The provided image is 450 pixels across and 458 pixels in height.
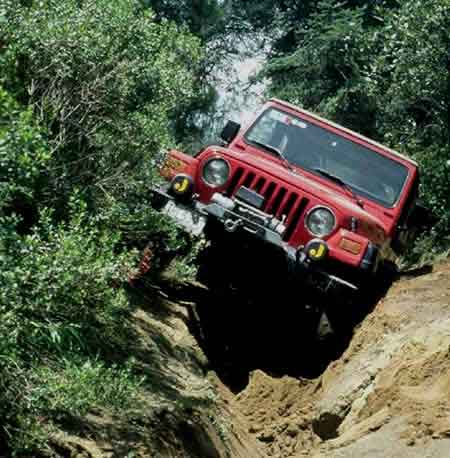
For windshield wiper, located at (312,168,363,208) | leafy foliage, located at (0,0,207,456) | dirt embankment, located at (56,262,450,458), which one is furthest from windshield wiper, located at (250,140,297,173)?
dirt embankment, located at (56,262,450,458)

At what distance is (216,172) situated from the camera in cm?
960

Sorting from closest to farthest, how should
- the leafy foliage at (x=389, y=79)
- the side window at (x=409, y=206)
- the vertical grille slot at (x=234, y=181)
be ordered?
1. the vertical grille slot at (x=234, y=181)
2. the side window at (x=409, y=206)
3. the leafy foliage at (x=389, y=79)

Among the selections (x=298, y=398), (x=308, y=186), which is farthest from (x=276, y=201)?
(x=298, y=398)

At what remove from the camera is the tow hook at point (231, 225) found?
8.80 metres

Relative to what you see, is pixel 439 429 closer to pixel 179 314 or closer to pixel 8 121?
pixel 8 121

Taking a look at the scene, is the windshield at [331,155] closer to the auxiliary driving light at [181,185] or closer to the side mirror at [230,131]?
the side mirror at [230,131]

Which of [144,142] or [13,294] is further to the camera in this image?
[144,142]

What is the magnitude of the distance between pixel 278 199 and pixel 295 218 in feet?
0.80

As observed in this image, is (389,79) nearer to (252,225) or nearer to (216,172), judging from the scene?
(216,172)

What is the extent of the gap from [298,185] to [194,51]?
2147mm

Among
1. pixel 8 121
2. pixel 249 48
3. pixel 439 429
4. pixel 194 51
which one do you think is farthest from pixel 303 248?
pixel 249 48

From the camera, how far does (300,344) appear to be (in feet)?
32.4

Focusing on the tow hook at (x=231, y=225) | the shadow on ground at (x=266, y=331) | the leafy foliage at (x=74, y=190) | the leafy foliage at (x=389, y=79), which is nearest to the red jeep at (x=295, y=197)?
the tow hook at (x=231, y=225)

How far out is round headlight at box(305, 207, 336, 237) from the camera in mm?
9211
